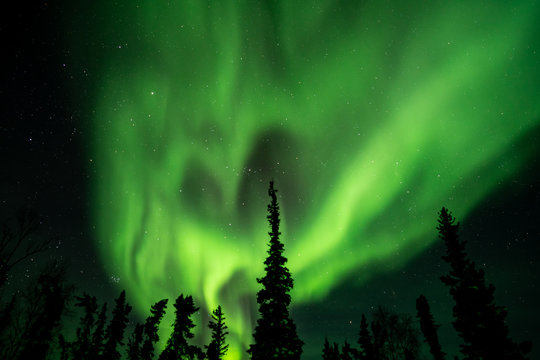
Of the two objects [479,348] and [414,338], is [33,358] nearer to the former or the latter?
[479,348]

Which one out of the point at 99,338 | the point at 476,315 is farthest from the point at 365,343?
the point at 99,338

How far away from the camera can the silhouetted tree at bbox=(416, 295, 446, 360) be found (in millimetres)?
44225

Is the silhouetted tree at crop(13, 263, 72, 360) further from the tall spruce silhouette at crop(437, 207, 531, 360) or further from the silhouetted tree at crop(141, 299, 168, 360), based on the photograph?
the tall spruce silhouette at crop(437, 207, 531, 360)

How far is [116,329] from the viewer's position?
1724 inches

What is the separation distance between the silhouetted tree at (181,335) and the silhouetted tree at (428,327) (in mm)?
34744

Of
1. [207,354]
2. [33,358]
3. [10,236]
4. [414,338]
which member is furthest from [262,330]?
[414,338]

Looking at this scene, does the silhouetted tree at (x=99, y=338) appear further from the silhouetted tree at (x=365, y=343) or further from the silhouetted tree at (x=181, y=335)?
the silhouetted tree at (x=365, y=343)

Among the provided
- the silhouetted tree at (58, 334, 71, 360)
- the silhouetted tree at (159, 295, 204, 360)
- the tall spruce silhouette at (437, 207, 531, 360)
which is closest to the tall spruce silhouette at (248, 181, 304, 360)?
the tall spruce silhouette at (437, 207, 531, 360)

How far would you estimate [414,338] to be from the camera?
5288 cm

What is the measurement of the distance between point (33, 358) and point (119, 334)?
15.5 m

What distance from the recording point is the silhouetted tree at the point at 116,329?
40.9 meters

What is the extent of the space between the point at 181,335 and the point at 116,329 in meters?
14.3

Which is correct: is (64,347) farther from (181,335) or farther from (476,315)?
(476,315)

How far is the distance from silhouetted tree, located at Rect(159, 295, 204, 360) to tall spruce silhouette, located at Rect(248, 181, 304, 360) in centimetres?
1878
